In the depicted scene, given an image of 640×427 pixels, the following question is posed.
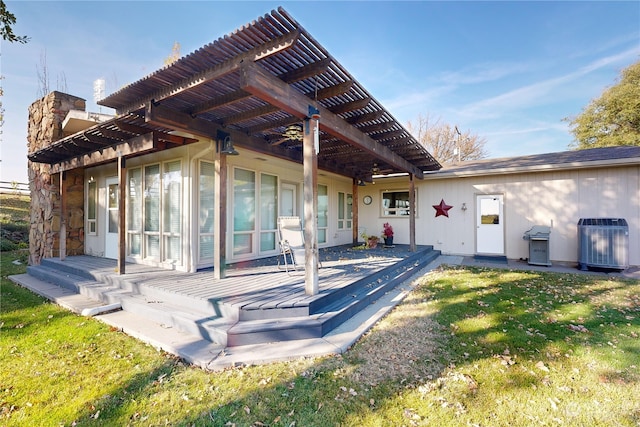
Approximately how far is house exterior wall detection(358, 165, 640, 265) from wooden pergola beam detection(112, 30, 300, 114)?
781cm

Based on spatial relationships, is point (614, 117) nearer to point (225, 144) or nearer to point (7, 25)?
point (225, 144)

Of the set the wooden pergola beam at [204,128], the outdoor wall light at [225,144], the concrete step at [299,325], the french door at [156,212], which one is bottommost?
the concrete step at [299,325]

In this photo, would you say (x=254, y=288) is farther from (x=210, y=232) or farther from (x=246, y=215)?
(x=246, y=215)

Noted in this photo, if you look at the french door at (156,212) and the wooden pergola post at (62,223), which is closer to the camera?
the french door at (156,212)

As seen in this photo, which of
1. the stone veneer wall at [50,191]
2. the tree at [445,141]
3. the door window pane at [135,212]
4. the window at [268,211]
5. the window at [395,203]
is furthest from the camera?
the tree at [445,141]

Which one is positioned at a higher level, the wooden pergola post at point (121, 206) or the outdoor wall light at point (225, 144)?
the outdoor wall light at point (225, 144)

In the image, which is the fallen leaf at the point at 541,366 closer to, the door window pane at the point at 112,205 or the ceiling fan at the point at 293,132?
the ceiling fan at the point at 293,132

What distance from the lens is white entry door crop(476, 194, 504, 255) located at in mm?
8648

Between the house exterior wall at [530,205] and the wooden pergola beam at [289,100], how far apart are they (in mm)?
4822

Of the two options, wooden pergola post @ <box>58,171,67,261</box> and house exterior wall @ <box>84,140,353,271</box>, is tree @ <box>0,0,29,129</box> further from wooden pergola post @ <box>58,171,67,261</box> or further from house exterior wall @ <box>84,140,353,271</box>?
wooden pergola post @ <box>58,171,67,261</box>

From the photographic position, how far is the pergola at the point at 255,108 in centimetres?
276

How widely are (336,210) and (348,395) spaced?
7617mm

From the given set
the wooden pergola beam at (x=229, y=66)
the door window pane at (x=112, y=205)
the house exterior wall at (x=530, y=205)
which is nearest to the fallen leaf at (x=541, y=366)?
the wooden pergola beam at (x=229, y=66)

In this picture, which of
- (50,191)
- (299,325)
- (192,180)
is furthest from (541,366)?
(50,191)
